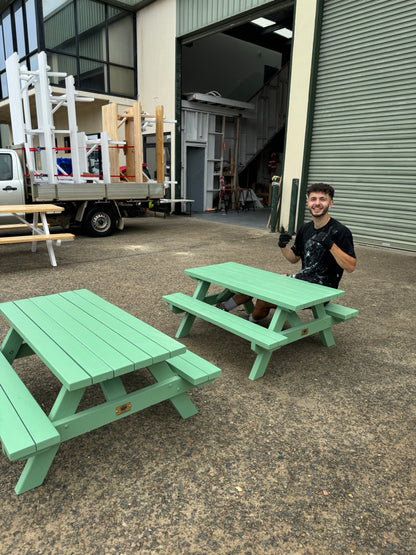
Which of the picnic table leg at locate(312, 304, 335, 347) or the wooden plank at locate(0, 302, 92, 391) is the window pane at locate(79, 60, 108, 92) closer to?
the wooden plank at locate(0, 302, 92, 391)

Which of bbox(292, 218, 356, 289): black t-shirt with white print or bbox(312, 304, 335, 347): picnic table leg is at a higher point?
bbox(292, 218, 356, 289): black t-shirt with white print

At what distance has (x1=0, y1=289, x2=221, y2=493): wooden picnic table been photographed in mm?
1797

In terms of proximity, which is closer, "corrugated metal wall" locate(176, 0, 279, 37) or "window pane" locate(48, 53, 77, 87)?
"corrugated metal wall" locate(176, 0, 279, 37)

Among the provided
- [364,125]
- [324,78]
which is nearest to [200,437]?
[364,125]

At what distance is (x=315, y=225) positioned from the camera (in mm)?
3391

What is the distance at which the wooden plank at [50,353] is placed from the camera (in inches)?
70.8

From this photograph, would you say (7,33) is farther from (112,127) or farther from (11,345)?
(11,345)

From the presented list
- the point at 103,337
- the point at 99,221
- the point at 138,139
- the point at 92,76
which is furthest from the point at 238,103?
the point at 103,337

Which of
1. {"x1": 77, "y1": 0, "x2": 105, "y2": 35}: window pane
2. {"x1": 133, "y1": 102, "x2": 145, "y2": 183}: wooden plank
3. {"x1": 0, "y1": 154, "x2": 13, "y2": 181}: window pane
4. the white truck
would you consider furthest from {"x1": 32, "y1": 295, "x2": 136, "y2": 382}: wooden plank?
{"x1": 77, "y1": 0, "x2": 105, "y2": 35}: window pane

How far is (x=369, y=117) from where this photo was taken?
26.8ft

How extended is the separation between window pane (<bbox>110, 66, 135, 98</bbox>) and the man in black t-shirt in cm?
1231

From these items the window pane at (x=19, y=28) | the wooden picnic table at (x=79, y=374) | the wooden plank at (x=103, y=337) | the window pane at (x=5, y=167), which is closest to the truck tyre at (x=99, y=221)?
the window pane at (x=5, y=167)

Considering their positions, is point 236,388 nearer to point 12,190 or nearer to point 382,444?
point 382,444

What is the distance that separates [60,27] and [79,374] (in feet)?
46.3
